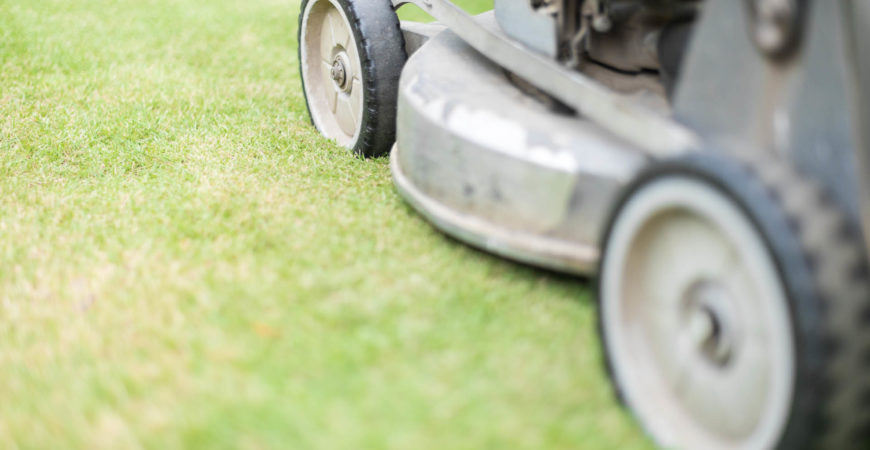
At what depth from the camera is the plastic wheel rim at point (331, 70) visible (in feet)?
10.0

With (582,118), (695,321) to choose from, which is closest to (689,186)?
(695,321)

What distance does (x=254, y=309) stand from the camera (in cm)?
194

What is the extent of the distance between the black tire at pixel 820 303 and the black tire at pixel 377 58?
1.75 metres

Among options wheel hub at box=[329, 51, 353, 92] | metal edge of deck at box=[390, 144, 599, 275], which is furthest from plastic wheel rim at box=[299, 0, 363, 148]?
metal edge of deck at box=[390, 144, 599, 275]

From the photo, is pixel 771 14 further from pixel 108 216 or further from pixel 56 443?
pixel 108 216

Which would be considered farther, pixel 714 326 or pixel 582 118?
pixel 582 118

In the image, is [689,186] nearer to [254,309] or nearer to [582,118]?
[582,118]

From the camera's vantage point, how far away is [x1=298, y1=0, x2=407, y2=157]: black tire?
288cm

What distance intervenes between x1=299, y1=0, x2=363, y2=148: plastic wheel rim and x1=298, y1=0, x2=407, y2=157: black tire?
5 cm

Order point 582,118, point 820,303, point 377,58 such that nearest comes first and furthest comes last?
1. point 820,303
2. point 582,118
3. point 377,58

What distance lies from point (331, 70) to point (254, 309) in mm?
1485

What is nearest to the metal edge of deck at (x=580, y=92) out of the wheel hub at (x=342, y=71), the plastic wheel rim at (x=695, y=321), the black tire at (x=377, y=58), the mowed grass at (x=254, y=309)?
the plastic wheel rim at (x=695, y=321)

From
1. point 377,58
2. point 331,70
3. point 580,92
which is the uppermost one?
point 580,92

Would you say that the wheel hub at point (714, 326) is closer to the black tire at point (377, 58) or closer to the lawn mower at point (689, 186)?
the lawn mower at point (689, 186)
